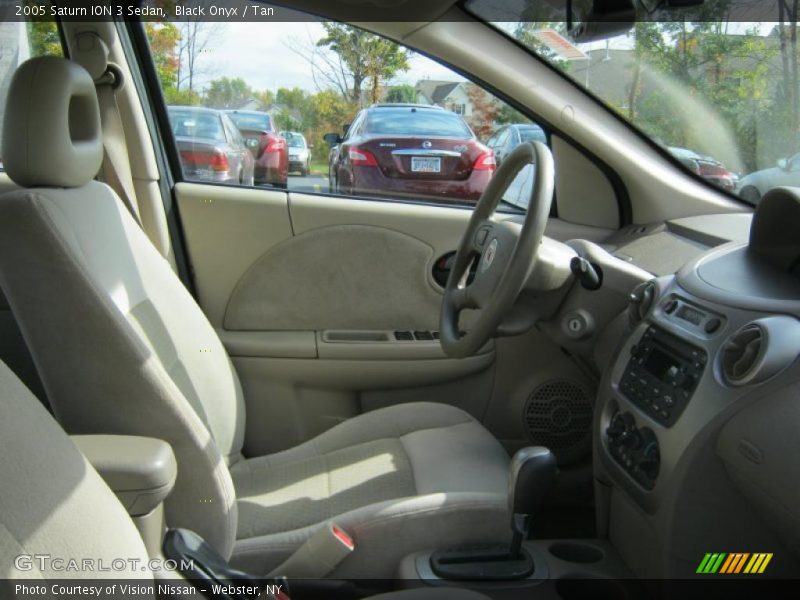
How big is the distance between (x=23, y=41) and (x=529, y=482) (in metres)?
1.86

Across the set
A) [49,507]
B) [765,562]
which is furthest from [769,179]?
[49,507]

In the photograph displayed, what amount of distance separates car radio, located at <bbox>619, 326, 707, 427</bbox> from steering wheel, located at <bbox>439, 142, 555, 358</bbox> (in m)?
0.29

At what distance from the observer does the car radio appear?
1.54m

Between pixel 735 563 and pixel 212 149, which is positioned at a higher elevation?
pixel 212 149

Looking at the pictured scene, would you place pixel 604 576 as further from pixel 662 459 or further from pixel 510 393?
pixel 510 393

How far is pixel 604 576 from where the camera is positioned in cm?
165

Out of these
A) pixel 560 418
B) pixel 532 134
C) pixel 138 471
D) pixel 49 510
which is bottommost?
pixel 560 418

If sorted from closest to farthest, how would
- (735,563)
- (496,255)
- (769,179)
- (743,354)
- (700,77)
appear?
(743,354) < (735,563) < (496,255) < (769,179) < (700,77)

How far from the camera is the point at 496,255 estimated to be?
1.87 meters

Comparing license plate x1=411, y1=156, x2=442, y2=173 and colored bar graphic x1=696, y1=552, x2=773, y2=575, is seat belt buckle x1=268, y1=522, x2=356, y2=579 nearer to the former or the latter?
colored bar graphic x1=696, y1=552, x2=773, y2=575

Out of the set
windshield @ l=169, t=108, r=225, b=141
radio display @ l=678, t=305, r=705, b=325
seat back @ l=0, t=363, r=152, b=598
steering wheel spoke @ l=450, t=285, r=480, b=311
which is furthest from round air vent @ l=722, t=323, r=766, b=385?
windshield @ l=169, t=108, r=225, b=141

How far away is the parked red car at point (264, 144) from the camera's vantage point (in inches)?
111

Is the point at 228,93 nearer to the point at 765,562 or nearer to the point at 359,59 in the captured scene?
the point at 359,59

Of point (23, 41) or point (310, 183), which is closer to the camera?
point (23, 41)
